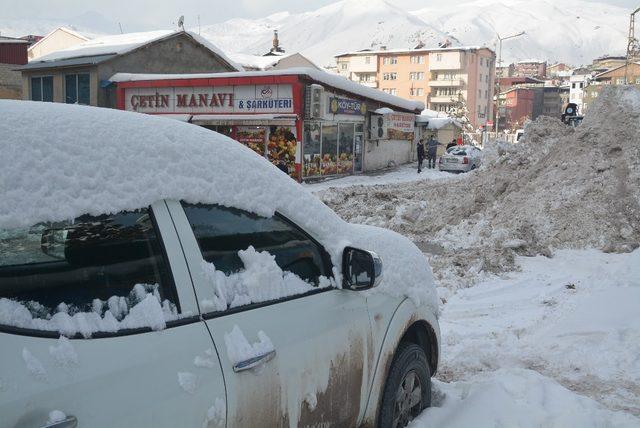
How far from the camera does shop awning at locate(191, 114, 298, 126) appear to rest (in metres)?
25.3

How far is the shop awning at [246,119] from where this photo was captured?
25.3 m

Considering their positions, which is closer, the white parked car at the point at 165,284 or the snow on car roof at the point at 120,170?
the white parked car at the point at 165,284

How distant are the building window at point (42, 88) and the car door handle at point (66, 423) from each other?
→ 37.5 meters

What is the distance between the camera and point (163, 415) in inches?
85.0

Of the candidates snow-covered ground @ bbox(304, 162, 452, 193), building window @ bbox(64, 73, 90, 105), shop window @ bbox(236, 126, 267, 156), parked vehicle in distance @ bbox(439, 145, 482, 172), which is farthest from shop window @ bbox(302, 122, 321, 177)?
building window @ bbox(64, 73, 90, 105)

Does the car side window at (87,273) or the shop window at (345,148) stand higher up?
the car side window at (87,273)

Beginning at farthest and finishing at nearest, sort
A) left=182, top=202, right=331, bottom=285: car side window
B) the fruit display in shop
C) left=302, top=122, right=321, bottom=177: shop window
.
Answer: left=302, top=122, right=321, bottom=177: shop window → the fruit display in shop → left=182, top=202, right=331, bottom=285: car side window

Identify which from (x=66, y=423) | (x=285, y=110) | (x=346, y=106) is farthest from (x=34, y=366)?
(x=346, y=106)

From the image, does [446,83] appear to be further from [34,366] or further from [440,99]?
[34,366]

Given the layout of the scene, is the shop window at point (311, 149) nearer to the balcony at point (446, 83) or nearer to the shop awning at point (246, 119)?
the shop awning at point (246, 119)

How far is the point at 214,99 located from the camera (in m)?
27.1

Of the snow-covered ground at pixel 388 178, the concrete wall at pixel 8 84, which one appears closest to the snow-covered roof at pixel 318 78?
the snow-covered ground at pixel 388 178

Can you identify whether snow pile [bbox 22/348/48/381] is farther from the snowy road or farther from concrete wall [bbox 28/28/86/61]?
concrete wall [bbox 28/28/86/61]

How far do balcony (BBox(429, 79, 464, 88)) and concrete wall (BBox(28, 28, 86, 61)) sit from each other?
4869 cm
